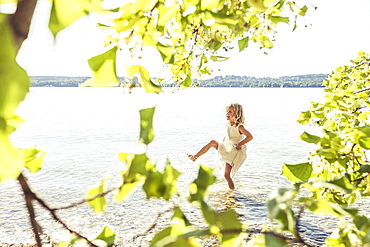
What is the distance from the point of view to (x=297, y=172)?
829 millimetres

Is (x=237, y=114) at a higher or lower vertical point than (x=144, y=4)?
lower

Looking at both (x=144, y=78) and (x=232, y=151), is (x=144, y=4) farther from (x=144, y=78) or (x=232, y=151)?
(x=232, y=151)

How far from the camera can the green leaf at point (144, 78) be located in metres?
0.56

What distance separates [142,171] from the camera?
47 centimetres

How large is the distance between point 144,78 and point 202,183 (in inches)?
7.9

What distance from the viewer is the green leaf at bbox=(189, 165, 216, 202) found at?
1.67 feet

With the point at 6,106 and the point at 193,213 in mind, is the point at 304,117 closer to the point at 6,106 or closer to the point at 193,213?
the point at 6,106

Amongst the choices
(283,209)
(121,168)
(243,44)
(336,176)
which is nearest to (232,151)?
(121,168)

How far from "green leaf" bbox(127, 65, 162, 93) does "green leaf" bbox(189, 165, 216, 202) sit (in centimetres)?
14

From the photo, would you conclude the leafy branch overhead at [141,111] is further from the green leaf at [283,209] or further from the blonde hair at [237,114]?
the blonde hair at [237,114]

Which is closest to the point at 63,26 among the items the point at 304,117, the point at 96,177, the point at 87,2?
the point at 87,2

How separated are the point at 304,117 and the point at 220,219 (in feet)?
4.18

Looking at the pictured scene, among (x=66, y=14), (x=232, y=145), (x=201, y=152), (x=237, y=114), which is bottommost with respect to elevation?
(x=201, y=152)

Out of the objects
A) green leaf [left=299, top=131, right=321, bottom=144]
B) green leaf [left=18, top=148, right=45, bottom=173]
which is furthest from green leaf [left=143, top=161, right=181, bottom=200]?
green leaf [left=299, top=131, right=321, bottom=144]
